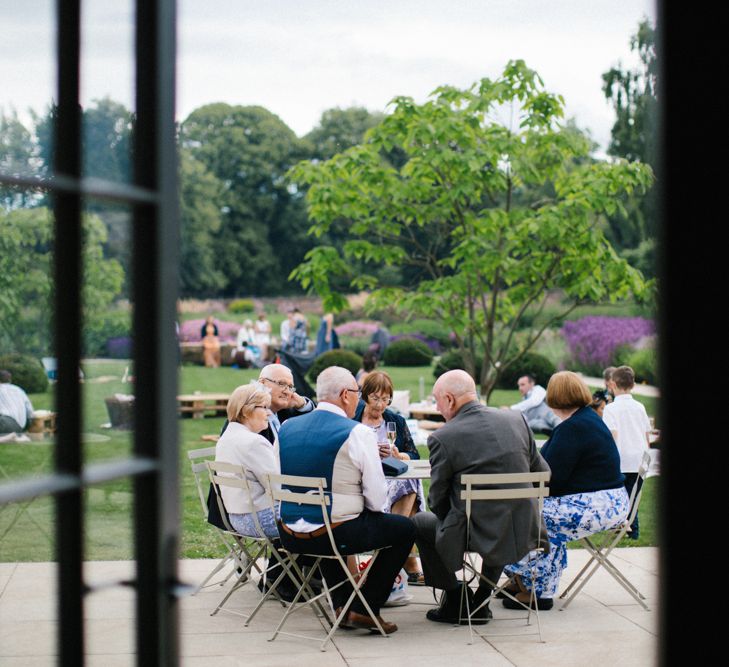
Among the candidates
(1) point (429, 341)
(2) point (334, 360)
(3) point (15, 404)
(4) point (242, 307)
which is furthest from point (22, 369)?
(4) point (242, 307)

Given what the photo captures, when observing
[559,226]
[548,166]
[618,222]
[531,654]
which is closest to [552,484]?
[531,654]

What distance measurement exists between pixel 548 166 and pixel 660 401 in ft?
35.3

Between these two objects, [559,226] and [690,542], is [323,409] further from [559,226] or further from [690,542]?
[559,226]

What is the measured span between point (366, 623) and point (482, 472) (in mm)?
1045

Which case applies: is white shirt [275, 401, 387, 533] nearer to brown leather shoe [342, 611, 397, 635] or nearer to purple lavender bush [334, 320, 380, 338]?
brown leather shoe [342, 611, 397, 635]

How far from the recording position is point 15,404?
7.80 meters

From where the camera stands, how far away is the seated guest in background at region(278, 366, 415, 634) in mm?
5305

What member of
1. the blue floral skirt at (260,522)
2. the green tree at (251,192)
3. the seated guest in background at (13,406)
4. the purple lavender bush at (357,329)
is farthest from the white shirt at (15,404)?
the green tree at (251,192)

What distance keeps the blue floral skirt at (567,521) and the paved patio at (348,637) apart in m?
0.22

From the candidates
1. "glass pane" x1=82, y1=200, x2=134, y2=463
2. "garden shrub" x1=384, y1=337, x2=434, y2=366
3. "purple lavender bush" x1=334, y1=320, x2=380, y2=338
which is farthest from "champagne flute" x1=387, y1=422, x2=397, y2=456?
"purple lavender bush" x1=334, y1=320, x2=380, y2=338

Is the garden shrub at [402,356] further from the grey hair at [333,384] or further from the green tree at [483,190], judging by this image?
the grey hair at [333,384]

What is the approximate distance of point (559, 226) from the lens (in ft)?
36.4

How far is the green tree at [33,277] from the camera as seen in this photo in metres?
3.01

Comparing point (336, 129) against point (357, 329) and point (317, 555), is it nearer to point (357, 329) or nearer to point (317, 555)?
point (357, 329)
